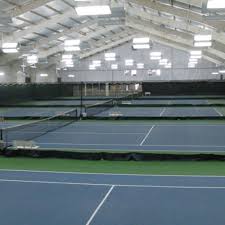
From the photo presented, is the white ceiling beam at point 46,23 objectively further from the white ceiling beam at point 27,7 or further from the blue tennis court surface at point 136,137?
the blue tennis court surface at point 136,137

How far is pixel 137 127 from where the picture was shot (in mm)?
17016

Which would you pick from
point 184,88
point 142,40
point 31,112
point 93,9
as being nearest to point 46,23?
point 142,40

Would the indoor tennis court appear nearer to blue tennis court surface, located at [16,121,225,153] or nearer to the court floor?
blue tennis court surface, located at [16,121,225,153]

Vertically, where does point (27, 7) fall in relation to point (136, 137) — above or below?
above

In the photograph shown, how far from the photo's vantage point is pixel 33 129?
15672 mm

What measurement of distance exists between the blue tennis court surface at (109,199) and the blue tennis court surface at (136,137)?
3647mm

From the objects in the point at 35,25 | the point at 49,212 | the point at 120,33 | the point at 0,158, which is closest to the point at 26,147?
the point at 0,158

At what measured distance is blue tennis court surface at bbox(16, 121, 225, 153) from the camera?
11.9 m

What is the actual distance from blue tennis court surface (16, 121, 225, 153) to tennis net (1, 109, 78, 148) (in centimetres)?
41

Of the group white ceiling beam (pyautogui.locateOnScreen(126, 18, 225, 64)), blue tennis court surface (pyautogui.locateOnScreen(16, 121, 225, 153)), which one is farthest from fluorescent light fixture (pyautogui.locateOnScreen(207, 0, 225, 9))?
white ceiling beam (pyautogui.locateOnScreen(126, 18, 225, 64))

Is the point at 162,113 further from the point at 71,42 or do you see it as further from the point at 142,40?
the point at 71,42

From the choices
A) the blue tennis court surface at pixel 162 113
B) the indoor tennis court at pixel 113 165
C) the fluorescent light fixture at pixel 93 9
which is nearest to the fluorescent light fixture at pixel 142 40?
the indoor tennis court at pixel 113 165

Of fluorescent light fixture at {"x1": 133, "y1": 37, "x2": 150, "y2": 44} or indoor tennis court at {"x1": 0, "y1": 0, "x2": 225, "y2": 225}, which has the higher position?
fluorescent light fixture at {"x1": 133, "y1": 37, "x2": 150, "y2": 44}

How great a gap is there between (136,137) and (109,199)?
753 centimetres
